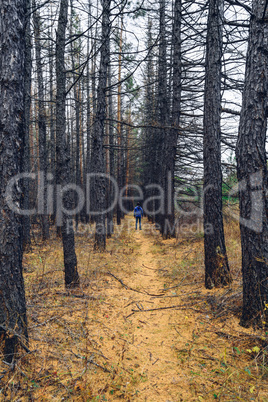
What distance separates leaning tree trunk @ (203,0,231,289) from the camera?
5.48 metres

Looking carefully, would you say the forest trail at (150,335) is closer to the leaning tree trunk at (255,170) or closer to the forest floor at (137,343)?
the forest floor at (137,343)

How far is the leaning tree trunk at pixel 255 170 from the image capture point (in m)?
3.46

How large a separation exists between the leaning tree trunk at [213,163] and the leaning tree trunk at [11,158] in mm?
4191

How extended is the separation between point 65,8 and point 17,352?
7.03 m

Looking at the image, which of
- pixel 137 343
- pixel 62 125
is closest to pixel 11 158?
pixel 62 125

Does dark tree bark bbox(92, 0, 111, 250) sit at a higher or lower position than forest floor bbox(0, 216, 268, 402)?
higher

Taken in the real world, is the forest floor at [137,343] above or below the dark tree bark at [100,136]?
below

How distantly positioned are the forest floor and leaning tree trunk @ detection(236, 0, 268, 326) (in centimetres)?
58

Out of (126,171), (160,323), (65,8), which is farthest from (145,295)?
(126,171)

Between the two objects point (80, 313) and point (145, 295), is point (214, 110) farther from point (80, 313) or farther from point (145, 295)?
point (80, 313)

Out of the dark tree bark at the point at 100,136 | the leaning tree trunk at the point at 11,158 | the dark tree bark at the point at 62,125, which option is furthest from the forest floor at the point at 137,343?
the dark tree bark at the point at 100,136

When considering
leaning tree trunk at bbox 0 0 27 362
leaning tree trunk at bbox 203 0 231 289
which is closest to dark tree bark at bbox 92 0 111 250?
leaning tree trunk at bbox 203 0 231 289

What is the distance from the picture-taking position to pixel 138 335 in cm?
398

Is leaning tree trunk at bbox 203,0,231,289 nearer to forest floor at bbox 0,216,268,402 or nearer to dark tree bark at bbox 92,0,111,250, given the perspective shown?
forest floor at bbox 0,216,268,402
